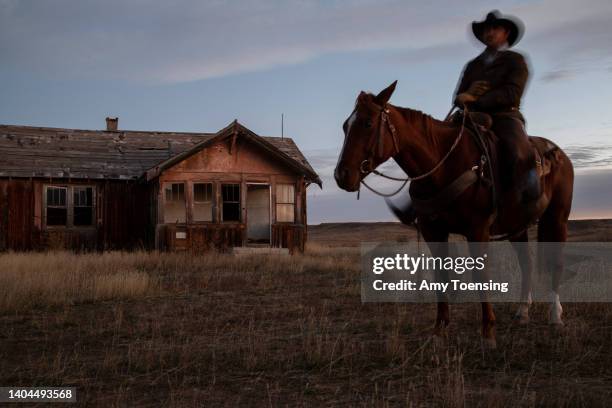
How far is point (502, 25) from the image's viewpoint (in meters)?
6.76

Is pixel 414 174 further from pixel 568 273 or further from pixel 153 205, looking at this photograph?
pixel 153 205

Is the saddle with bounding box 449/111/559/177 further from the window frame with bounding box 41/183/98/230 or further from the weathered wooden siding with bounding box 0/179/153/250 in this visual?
the window frame with bounding box 41/183/98/230

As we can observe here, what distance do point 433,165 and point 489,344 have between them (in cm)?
179

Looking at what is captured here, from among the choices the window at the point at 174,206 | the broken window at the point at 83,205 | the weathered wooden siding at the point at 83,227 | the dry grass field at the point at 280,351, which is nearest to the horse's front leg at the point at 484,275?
the dry grass field at the point at 280,351

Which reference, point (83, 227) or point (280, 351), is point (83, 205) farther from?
point (280, 351)

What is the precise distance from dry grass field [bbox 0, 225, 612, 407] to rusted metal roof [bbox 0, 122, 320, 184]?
11.8 meters

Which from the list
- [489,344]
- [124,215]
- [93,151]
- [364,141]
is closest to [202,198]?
[124,215]

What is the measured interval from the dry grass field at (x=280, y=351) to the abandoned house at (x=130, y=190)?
35.1ft

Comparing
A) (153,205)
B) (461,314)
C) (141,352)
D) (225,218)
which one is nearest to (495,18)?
(461,314)

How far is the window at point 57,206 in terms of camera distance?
72.8 ft

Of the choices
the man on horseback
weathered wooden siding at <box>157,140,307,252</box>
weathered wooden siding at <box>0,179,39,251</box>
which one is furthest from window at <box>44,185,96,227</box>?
the man on horseback

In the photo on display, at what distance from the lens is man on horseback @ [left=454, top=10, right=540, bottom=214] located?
628 cm

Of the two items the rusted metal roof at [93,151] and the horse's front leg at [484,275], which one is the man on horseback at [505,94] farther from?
the rusted metal roof at [93,151]

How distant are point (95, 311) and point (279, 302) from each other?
8.94 feet
